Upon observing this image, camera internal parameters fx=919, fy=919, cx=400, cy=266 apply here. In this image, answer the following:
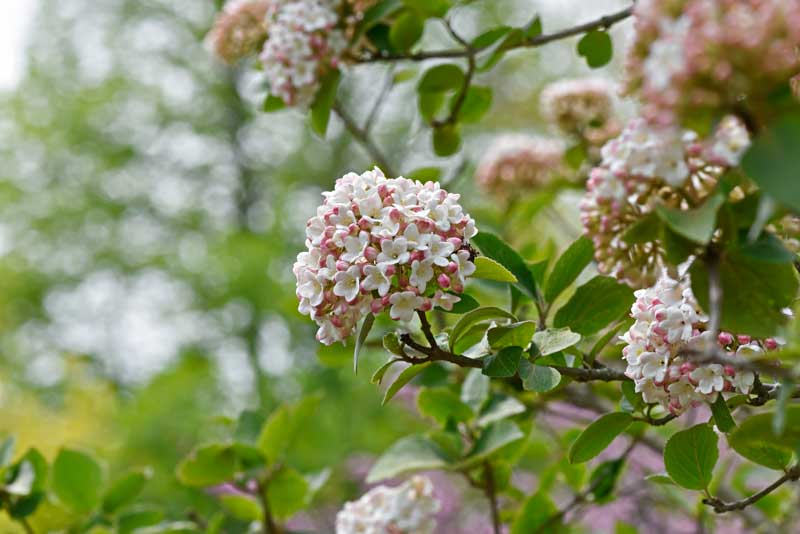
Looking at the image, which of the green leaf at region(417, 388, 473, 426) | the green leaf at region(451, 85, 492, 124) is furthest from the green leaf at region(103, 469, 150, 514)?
the green leaf at region(451, 85, 492, 124)

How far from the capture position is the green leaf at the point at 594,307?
79cm

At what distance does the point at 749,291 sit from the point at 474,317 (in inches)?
8.0

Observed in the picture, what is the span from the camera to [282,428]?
118 cm

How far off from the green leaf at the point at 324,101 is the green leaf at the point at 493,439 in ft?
1.45

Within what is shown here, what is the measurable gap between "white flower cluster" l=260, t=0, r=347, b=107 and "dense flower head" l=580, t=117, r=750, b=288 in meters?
0.56

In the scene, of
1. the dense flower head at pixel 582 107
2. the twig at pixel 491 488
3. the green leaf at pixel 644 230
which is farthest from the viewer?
Answer: the dense flower head at pixel 582 107

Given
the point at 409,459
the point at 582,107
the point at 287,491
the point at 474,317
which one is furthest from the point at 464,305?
the point at 582,107

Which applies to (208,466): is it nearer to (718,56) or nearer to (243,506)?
(243,506)

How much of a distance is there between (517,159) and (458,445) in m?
1.01

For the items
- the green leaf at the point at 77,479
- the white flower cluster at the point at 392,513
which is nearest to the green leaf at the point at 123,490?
the green leaf at the point at 77,479

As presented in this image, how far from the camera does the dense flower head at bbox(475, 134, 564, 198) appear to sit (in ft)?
6.39

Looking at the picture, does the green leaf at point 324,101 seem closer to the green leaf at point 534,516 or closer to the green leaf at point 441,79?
the green leaf at point 441,79

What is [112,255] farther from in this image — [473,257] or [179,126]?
[473,257]

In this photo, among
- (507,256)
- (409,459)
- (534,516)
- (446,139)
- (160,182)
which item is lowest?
(160,182)
